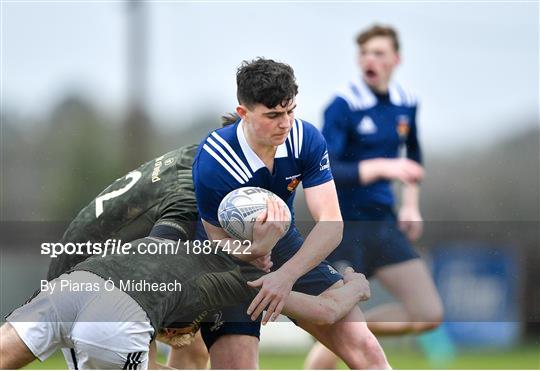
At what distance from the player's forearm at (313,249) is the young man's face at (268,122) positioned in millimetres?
429

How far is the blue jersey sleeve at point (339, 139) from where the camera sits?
210 inches

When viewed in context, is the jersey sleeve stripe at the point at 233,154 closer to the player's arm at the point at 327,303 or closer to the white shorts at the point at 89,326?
the player's arm at the point at 327,303

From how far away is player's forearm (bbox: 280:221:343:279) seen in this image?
13.0 ft

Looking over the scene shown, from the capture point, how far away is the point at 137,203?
4617mm

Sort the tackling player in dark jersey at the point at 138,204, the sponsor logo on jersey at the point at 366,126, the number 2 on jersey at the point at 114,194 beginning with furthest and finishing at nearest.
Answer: the sponsor logo on jersey at the point at 366,126 < the number 2 on jersey at the point at 114,194 < the tackling player in dark jersey at the point at 138,204

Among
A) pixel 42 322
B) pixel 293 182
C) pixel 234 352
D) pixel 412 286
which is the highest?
pixel 293 182

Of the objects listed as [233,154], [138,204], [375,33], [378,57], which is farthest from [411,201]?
[233,154]

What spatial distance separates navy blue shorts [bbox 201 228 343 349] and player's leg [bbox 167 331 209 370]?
84cm

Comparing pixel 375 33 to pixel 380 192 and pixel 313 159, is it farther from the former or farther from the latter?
pixel 313 159

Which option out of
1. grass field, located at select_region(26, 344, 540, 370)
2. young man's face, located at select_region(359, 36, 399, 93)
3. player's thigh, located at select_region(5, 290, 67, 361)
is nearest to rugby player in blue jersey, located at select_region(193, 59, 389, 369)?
player's thigh, located at select_region(5, 290, 67, 361)

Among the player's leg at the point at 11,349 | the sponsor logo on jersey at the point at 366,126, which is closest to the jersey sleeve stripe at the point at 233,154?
the player's leg at the point at 11,349

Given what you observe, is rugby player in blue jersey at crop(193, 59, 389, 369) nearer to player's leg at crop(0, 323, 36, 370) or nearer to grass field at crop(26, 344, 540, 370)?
player's leg at crop(0, 323, 36, 370)

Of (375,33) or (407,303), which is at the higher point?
(375,33)

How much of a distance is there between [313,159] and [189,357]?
64.7 inches
